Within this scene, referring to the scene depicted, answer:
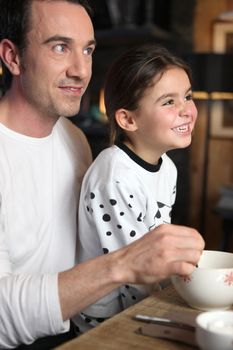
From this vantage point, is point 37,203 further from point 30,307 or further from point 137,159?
point 30,307

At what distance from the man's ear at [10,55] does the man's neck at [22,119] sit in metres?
0.07

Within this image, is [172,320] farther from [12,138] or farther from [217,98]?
[217,98]

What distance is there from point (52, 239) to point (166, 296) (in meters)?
0.42

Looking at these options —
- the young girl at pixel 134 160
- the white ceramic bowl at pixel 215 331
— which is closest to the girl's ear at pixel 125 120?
the young girl at pixel 134 160

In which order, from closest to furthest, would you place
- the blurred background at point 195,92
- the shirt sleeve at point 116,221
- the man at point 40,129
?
the shirt sleeve at point 116,221
the man at point 40,129
the blurred background at point 195,92

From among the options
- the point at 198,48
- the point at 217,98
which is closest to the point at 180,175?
the point at 217,98

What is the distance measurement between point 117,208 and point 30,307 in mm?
335

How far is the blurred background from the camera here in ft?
13.2

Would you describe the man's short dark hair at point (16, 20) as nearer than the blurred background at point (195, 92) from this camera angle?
Yes

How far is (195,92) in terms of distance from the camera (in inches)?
152

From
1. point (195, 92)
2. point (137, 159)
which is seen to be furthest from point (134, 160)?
point (195, 92)

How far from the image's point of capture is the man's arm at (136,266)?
102 centimetres

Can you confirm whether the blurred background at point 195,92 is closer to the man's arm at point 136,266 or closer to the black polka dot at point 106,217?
the black polka dot at point 106,217

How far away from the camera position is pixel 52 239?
1476 millimetres
